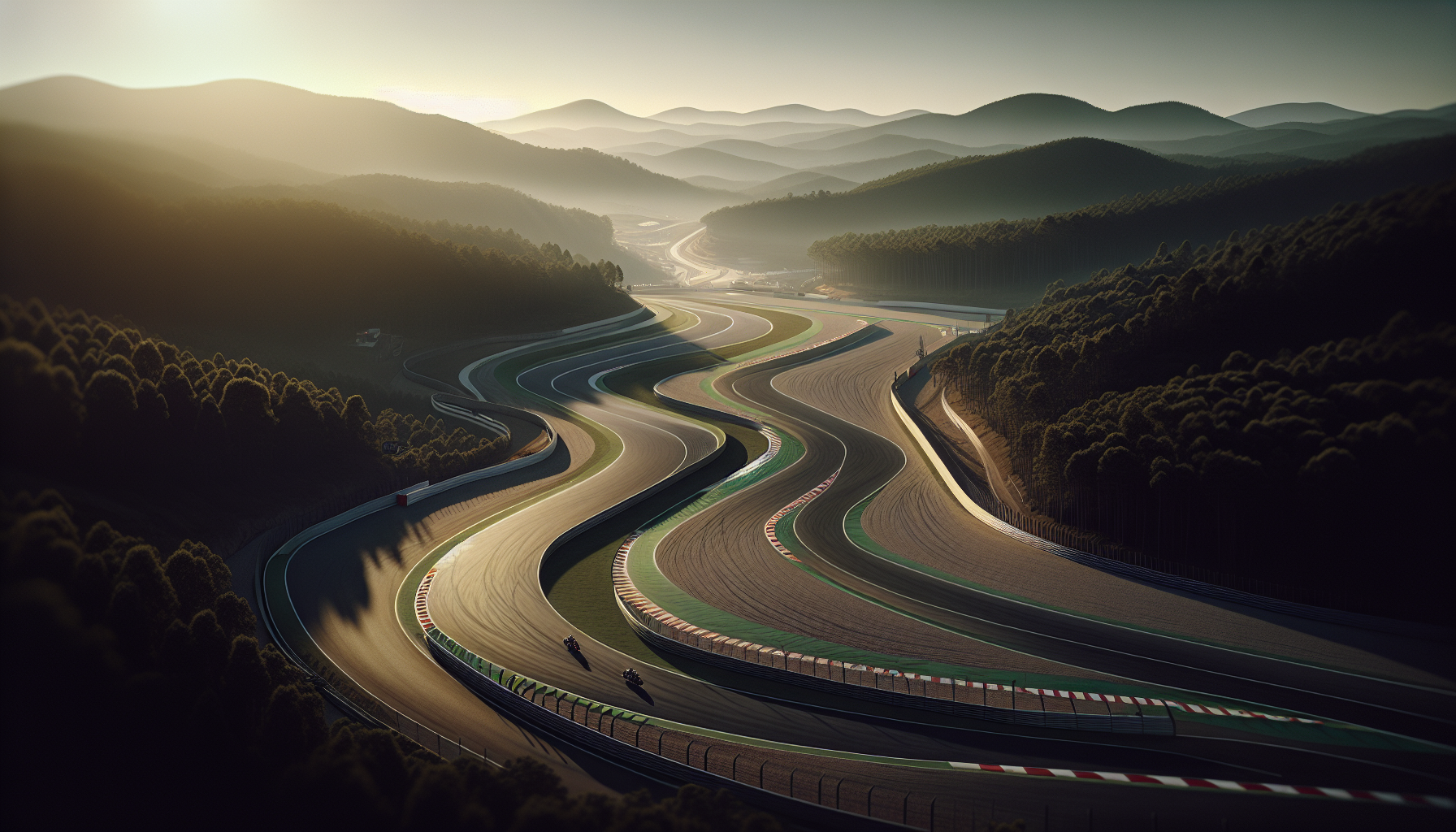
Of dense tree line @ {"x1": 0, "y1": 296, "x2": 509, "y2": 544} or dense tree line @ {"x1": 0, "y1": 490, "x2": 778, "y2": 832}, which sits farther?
dense tree line @ {"x1": 0, "y1": 296, "x2": 509, "y2": 544}

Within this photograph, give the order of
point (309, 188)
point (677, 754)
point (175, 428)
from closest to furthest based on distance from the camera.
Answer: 1. point (677, 754)
2. point (175, 428)
3. point (309, 188)

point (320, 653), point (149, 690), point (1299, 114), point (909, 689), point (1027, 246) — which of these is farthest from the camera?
point (1027, 246)

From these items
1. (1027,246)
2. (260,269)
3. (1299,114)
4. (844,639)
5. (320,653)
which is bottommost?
(320,653)

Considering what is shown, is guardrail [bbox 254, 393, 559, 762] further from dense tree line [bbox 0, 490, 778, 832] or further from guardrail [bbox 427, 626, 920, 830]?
guardrail [bbox 427, 626, 920, 830]

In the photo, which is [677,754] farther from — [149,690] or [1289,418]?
[1289,418]

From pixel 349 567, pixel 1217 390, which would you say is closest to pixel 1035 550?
pixel 1217 390

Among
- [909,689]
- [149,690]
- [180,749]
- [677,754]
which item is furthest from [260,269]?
[909,689]

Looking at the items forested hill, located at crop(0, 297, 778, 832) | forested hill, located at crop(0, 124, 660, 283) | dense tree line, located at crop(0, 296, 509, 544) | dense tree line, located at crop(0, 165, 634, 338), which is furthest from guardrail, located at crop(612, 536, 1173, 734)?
dense tree line, located at crop(0, 165, 634, 338)
